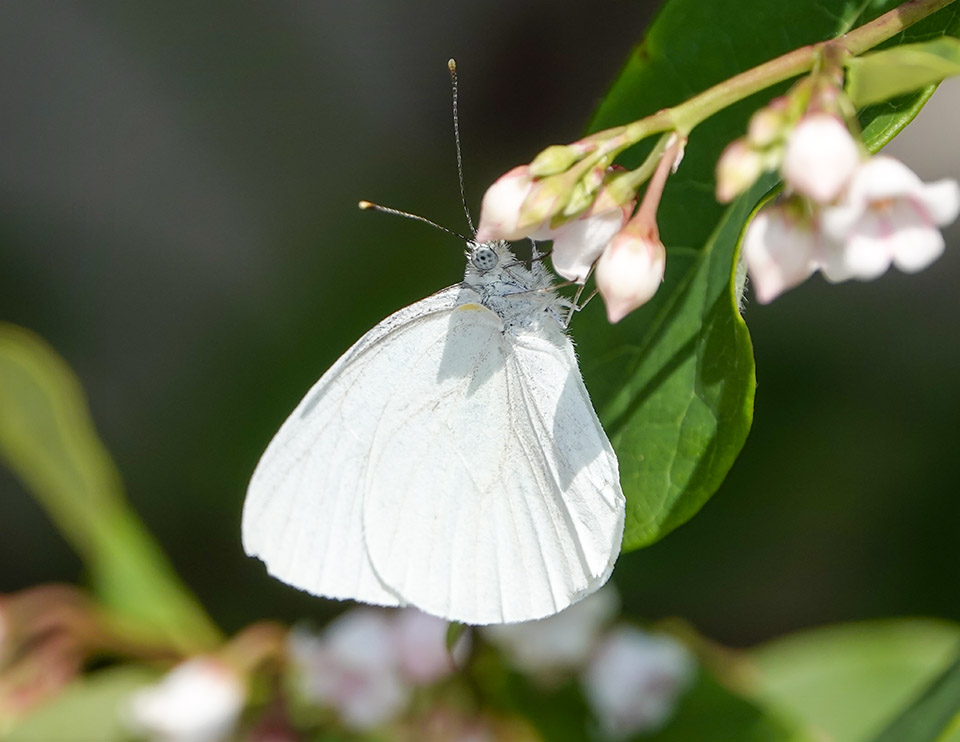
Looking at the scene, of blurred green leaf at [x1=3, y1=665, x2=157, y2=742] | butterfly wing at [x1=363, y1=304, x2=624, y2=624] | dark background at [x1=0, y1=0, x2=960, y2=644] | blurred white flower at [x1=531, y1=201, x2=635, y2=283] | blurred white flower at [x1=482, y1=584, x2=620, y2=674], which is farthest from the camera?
dark background at [x1=0, y1=0, x2=960, y2=644]

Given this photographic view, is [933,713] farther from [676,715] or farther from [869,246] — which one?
[676,715]

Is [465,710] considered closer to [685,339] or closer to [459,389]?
[459,389]

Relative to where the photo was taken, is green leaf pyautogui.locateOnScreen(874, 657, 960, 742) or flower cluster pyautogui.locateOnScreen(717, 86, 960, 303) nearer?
flower cluster pyautogui.locateOnScreen(717, 86, 960, 303)

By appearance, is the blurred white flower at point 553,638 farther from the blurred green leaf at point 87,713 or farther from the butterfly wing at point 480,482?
the blurred green leaf at point 87,713

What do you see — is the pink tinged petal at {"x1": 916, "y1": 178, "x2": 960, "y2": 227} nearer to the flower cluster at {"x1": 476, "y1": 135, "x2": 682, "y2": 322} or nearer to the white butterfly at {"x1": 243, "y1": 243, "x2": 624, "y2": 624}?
the flower cluster at {"x1": 476, "y1": 135, "x2": 682, "y2": 322}

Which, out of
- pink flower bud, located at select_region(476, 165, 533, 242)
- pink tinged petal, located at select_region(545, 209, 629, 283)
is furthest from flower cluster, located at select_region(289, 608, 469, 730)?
pink flower bud, located at select_region(476, 165, 533, 242)

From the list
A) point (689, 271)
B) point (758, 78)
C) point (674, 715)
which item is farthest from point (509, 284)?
point (674, 715)

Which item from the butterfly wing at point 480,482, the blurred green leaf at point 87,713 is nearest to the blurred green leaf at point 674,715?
the butterfly wing at point 480,482

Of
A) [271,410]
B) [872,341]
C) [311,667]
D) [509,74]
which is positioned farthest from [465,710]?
[509,74]
